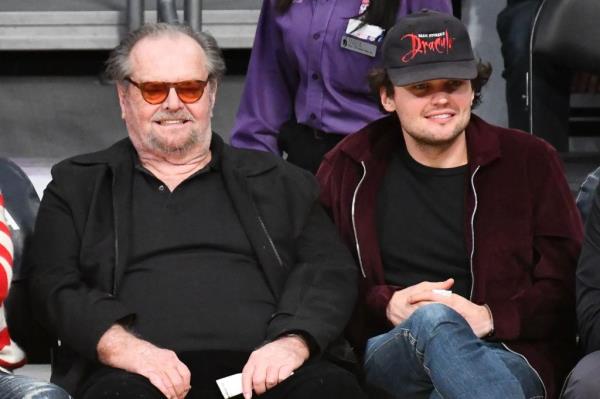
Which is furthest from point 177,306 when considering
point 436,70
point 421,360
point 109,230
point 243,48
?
point 243,48

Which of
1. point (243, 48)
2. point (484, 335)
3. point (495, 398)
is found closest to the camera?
point (495, 398)

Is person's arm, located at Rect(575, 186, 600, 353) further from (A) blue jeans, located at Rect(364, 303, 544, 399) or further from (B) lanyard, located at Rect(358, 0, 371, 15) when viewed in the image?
(B) lanyard, located at Rect(358, 0, 371, 15)

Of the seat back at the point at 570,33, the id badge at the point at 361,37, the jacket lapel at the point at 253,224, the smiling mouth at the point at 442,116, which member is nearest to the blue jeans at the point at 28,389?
the jacket lapel at the point at 253,224

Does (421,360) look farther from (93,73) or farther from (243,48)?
(93,73)

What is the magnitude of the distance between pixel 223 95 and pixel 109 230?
209cm

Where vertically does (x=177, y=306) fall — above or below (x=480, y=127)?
below

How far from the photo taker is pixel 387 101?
364 cm

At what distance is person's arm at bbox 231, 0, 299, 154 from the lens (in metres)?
4.05

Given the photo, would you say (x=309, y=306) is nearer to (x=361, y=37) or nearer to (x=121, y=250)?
(x=121, y=250)

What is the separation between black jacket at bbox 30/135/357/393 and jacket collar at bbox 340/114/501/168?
0.49 ft

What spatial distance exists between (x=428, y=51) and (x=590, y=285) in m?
0.64

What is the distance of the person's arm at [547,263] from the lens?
339 centimetres

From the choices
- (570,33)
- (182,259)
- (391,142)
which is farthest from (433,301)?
(570,33)

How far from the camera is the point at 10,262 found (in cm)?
323
